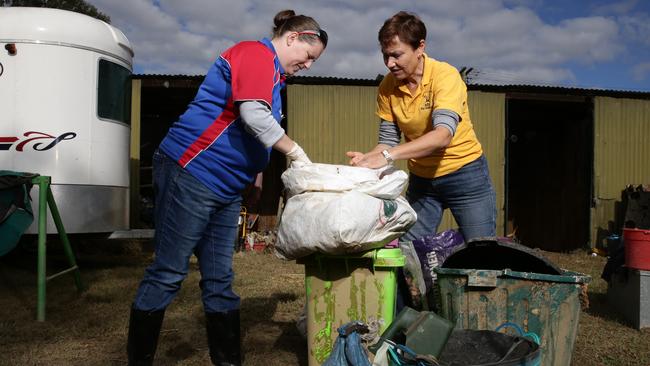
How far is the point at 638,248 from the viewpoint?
4.52 metres

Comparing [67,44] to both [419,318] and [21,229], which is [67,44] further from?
[419,318]

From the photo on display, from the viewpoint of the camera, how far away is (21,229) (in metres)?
4.68

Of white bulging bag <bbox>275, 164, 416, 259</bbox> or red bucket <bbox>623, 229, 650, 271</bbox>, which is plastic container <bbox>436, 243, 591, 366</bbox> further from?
red bucket <bbox>623, 229, 650, 271</bbox>

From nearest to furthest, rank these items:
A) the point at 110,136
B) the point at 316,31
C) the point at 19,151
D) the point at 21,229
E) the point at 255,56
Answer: the point at 255,56 < the point at 316,31 < the point at 21,229 < the point at 19,151 < the point at 110,136

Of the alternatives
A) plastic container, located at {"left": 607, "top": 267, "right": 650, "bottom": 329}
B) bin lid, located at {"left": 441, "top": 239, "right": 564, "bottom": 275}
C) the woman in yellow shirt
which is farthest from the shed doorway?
bin lid, located at {"left": 441, "top": 239, "right": 564, "bottom": 275}

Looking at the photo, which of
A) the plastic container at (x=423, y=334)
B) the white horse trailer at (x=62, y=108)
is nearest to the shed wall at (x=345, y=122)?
the white horse trailer at (x=62, y=108)

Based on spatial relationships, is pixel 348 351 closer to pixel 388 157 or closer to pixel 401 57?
pixel 388 157

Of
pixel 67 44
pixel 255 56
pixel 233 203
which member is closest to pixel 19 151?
pixel 67 44

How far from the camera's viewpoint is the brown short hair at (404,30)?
3010mm

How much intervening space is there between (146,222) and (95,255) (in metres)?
2.09

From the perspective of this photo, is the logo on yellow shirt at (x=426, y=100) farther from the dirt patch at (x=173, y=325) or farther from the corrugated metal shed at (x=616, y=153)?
the corrugated metal shed at (x=616, y=153)

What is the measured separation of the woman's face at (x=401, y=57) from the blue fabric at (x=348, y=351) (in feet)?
5.11

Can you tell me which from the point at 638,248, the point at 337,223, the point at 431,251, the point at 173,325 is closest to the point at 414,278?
the point at 431,251

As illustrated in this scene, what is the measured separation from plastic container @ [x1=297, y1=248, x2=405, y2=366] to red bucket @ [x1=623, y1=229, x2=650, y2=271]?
2710mm
